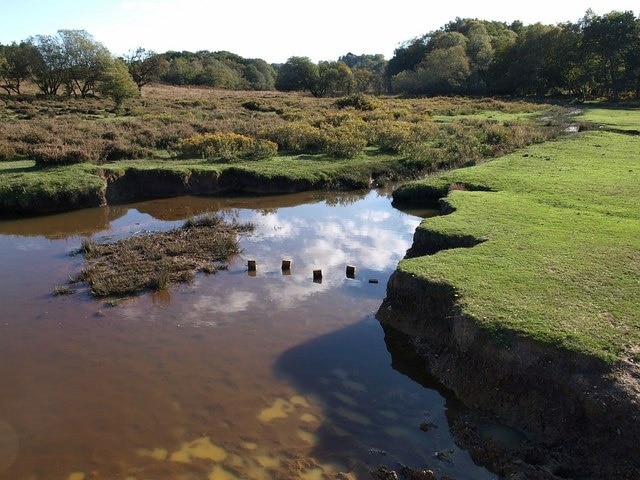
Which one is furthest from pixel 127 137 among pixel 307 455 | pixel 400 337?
pixel 307 455

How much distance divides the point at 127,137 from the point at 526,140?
2354cm

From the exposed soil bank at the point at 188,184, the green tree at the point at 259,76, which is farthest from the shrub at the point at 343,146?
the green tree at the point at 259,76

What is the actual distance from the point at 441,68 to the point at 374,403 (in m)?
75.3

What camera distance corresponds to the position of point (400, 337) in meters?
11.3

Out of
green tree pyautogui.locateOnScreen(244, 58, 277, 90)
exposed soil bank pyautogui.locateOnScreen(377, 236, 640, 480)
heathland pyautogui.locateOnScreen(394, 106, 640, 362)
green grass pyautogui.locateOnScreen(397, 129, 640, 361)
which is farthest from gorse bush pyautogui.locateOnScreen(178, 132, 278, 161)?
green tree pyautogui.locateOnScreen(244, 58, 277, 90)

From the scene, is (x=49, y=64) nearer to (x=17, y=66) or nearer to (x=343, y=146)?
(x=17, y=66)

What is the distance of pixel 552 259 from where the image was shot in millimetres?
11688

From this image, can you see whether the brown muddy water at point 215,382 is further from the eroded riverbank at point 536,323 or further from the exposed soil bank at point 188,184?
the exposed soil bank at point 188,184

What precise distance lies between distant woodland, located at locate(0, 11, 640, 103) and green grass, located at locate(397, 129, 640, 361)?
45.8 m

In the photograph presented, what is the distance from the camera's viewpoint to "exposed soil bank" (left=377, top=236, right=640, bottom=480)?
7.26 m

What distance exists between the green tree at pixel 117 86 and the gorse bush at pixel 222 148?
2743 cm

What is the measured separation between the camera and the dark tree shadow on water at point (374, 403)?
7934mm

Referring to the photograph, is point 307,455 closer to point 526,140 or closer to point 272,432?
point 272,432

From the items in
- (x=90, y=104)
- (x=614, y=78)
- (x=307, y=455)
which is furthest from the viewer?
(x=614, y=78)
